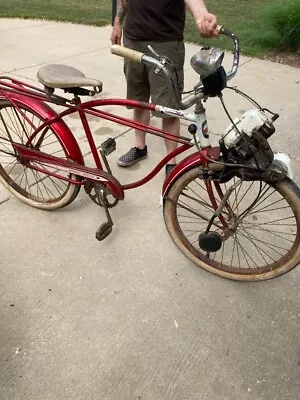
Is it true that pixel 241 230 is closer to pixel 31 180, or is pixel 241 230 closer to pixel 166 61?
pixel 166 61

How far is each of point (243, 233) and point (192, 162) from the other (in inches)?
32.4

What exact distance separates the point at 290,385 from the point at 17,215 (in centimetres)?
186

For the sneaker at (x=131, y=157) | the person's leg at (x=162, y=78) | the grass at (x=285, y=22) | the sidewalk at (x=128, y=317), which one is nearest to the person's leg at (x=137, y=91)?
the sneaker at (x=131, y=157)

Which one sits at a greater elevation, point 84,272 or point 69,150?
point 69,150

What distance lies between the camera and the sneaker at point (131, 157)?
3058mm

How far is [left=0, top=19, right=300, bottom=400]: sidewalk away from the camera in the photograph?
1687 millimetres

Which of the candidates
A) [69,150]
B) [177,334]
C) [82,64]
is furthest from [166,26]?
[82,64]

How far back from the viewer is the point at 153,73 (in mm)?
2514

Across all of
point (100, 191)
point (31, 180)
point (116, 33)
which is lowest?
point (31, 180)

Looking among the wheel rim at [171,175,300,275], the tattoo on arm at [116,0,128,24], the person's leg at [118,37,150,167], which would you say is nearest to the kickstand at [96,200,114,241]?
the wheel rim at [171,175,300,275]

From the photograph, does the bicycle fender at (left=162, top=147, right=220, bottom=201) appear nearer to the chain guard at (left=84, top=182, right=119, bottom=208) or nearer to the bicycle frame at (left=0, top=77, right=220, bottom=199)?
the bicycle frame at (left=0, top=77, right=220, bottom=199)

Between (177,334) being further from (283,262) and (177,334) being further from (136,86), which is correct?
(136,86)

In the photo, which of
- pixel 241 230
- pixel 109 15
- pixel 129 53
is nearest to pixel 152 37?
pixel 129 53

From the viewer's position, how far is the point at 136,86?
9.00 feet
